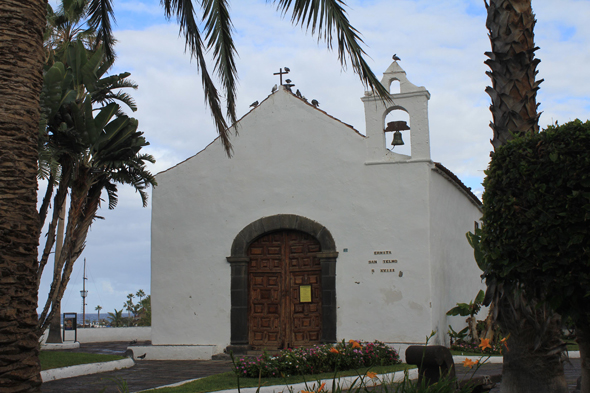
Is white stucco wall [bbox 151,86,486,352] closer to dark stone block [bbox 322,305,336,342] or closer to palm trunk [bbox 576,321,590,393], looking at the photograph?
dark stone block [bbox 322,305,336,342]

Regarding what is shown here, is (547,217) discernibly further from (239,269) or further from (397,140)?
(239,269)

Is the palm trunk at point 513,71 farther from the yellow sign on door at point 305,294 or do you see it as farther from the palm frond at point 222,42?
the yellow sign on door at point 305,294

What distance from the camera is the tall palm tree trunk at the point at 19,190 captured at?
12.7 ft

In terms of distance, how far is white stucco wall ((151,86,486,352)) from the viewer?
37.0 ft

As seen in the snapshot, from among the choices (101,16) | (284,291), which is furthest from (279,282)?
(101,16)

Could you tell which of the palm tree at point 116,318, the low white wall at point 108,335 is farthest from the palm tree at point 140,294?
the low white wall at point 108,335

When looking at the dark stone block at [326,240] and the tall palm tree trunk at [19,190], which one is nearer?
the tall palm tree trunk at [19,190]

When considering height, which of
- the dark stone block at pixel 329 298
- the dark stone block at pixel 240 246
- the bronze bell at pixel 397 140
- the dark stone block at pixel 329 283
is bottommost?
the dark stone block at pixel 329 298

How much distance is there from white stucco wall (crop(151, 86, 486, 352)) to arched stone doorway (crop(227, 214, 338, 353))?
202 mm

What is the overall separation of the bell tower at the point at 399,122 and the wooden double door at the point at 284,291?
93.2 inches

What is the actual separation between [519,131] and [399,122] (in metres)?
5.95

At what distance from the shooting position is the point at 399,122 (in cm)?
1176

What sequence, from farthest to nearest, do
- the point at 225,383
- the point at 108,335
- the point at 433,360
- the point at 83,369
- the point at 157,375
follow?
the point at 108,335 < the point at 83,369 < the point at 157,375 < the point at 225,383 < the point at 433,360

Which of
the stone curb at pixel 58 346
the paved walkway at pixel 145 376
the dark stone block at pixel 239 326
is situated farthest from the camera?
the stone curb at pixel 58 346
